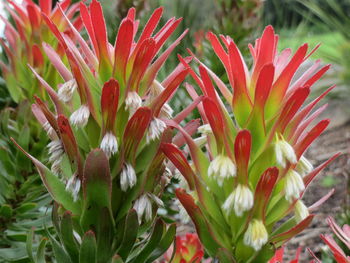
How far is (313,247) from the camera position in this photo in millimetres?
2635

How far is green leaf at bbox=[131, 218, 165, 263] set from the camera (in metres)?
0.89

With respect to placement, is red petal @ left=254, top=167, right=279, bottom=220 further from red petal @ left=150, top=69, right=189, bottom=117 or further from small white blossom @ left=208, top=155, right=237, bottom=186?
red petal @ left=150, top=69, right=189, bottom=117

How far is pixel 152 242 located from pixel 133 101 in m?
0.25

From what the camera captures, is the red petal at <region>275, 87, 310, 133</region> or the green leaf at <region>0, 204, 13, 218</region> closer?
the red petal at <region>275, 87, 310, 133</region>

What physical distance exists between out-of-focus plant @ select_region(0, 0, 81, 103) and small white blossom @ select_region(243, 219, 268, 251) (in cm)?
83

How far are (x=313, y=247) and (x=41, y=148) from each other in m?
1.65

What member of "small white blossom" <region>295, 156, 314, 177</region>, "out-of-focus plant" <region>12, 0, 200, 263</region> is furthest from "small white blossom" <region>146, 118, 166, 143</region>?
"small white blossom" <region>295, 156, 314, 177</region>

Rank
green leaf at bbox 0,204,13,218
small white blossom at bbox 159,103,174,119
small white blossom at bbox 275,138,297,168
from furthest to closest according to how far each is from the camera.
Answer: green leaf at bbox 0,204,13,218
small white blossom at bbox 159,103,174,119
small white blossom at bbox 275,138,297,168

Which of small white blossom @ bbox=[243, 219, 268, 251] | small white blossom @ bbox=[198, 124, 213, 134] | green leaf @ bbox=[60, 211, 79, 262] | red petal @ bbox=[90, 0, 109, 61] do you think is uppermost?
red petal @ bbox=[90, 0, 109, 61]

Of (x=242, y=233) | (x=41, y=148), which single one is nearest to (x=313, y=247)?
(x=41, y=148)

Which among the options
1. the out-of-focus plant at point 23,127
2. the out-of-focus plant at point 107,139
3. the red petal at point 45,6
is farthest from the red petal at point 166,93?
the red petal at point 45,6

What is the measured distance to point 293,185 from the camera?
2.55 feet

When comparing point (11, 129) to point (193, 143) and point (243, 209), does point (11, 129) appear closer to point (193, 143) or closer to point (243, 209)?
point (193, 143)

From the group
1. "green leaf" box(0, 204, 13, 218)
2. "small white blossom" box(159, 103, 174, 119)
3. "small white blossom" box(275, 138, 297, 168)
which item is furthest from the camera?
"green leaf" box(0, 204, 13, 218)
